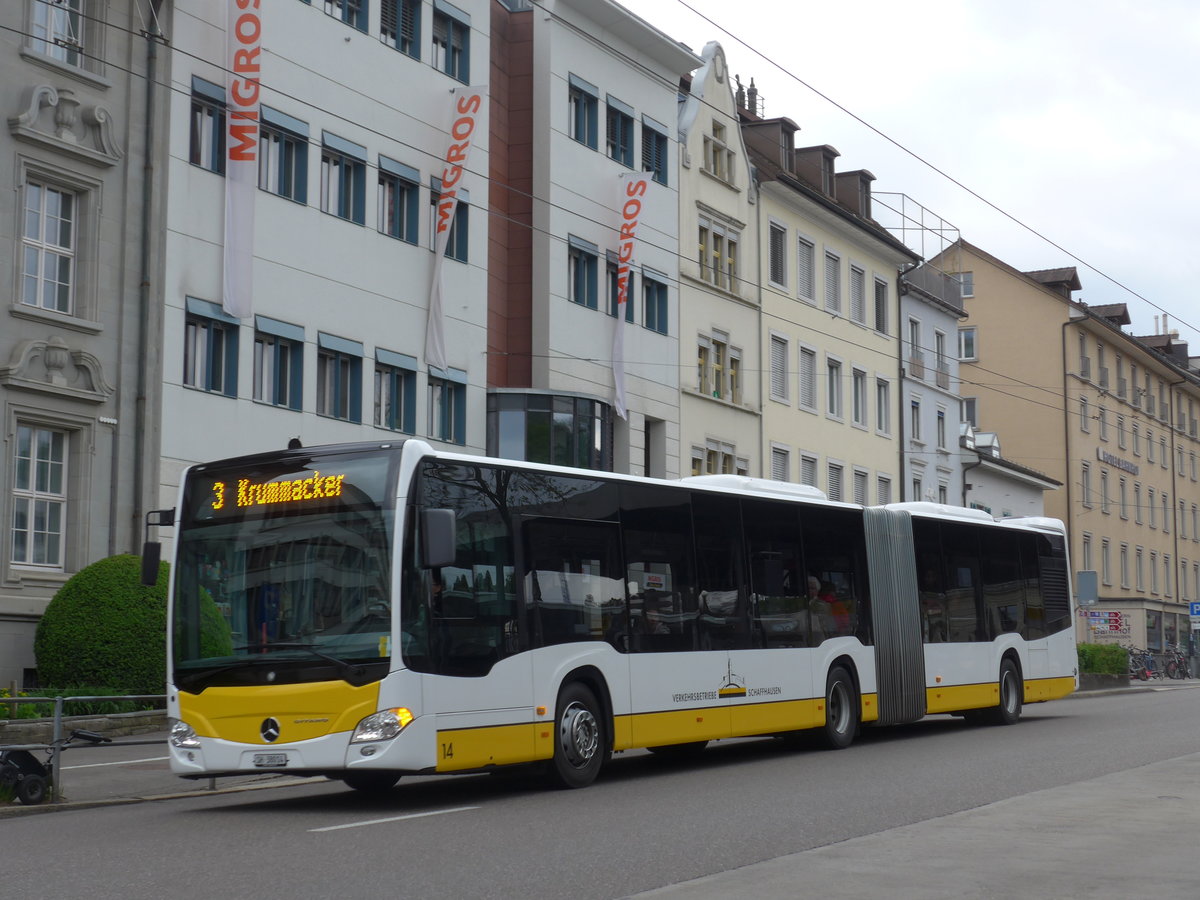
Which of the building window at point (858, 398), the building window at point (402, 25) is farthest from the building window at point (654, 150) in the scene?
the building window at point (858, 398)

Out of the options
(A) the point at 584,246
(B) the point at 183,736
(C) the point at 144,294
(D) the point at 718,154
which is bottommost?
(B) the point at 183,736

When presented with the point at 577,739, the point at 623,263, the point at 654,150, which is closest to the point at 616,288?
the point at 623,263

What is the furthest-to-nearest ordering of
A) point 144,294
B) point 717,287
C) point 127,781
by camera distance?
point 717,287 < point 144,294 < point 127,781

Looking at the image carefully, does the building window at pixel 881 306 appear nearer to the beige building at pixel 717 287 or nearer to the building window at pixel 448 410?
the beige building at pixel 717 287

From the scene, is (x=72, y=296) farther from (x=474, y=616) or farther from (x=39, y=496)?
(x=474, y=616)

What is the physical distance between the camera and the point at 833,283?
168ft

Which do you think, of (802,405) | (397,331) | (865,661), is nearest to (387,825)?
(865,661)

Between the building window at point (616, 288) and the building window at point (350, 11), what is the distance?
9405mm

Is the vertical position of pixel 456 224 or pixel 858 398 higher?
pixel 456 224

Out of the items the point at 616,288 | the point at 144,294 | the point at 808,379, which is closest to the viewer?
the point at 144,294

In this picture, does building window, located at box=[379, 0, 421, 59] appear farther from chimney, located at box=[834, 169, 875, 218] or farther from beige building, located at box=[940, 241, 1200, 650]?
beige building, located at box=[940, 241, 1200, 650]

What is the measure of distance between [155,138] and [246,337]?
3.64m

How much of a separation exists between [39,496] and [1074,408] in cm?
5228

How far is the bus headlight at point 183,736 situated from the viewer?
46.4 feet
